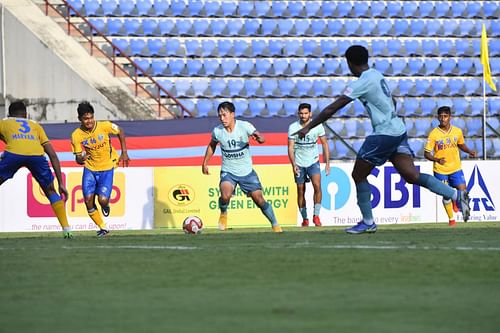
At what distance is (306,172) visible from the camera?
18.2 metres

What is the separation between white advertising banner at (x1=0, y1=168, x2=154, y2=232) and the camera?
1961 centimetres

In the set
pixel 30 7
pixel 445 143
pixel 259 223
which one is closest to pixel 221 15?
pixel 30 7

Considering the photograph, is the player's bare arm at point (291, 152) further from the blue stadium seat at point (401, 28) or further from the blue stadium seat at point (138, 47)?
the blue stadium seat at point (401, 28)

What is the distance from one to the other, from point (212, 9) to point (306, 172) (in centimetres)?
1045

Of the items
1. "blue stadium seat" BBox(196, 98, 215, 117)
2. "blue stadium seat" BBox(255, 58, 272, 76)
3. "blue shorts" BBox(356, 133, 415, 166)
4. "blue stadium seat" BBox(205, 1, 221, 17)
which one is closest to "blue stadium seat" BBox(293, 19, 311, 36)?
"blue stadium seat" BBox(255, 58, 272, 76)

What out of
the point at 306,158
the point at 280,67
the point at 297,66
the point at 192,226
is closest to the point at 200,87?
the point at 280,67

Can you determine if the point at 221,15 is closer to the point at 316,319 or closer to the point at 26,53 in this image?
the point at 26,53

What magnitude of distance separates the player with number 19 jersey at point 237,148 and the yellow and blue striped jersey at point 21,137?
2.78 m

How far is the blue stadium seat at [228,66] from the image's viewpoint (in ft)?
87.2

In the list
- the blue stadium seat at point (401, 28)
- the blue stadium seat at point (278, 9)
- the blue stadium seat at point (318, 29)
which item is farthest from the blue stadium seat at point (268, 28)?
the blue stadium seat at point (401, 28)

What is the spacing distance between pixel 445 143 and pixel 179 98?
362 inches

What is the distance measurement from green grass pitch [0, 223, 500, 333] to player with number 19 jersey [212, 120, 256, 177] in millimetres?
4675

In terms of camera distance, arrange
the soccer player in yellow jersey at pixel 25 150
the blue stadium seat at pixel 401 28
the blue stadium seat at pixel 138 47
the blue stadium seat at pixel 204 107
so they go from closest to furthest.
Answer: the soccer player in yellow jersey at pixel 25 150 → the blue stadium seat at pixel 204 107 → the blue stadium seat at pixel 138 47 → the blue stadium seat at pixel 401 28

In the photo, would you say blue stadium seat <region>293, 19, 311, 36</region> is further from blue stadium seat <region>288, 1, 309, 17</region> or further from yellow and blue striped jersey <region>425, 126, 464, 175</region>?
yellow and blue striped jersey <region>425, 126, 464, 175</region>
